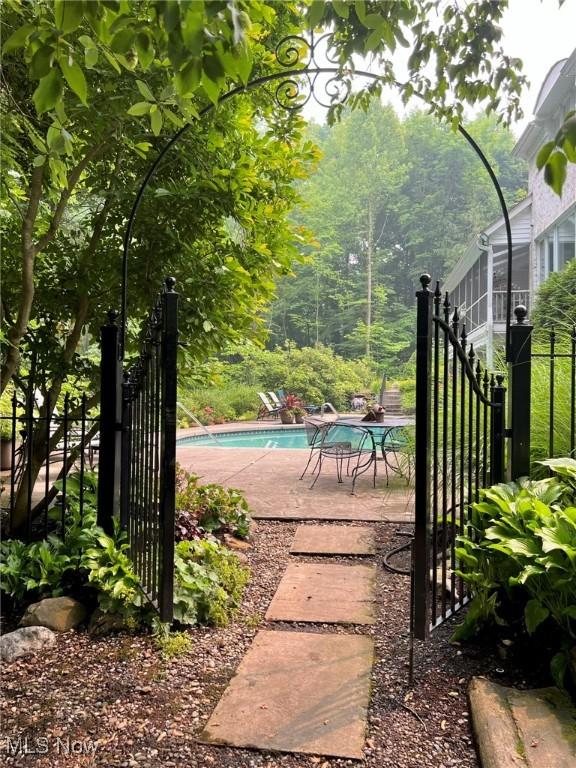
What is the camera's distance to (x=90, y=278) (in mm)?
4156

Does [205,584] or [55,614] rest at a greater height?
[205,584]

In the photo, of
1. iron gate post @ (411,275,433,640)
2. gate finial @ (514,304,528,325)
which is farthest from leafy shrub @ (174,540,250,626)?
gate finial @ (514,304,528,325)

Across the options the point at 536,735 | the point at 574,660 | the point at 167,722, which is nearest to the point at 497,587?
the point at 574,660

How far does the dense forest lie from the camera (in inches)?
1239

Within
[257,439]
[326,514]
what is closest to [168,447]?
[326,514]

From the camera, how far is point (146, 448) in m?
2.89

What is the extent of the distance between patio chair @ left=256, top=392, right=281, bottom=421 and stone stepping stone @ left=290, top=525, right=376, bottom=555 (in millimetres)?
13203

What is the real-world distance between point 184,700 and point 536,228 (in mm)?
13087

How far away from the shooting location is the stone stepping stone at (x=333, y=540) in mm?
4148

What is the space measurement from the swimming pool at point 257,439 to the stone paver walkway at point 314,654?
7712 mm

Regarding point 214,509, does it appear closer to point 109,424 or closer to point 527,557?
A: point 109,424

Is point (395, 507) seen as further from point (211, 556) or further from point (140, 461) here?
point (140, 461)

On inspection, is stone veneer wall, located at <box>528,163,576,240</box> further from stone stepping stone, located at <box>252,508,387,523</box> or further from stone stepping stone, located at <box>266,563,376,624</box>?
stone stepping stone, located at <box>266,563,376,624</box>

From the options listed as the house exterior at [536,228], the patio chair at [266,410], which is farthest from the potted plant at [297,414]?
the house exterior at [536,228]
